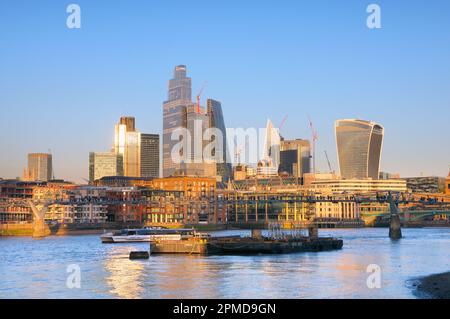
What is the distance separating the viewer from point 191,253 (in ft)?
326

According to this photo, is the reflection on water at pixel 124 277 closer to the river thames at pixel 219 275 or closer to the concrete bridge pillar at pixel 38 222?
the river thames at pixel 219 275

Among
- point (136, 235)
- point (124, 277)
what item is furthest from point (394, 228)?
point (124, 277)

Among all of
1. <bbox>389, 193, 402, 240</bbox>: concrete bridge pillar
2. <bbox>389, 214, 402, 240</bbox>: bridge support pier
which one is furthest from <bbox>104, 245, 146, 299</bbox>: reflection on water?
<bbox>389, 193, 402, 240</bbox>: concrete bridge pillar

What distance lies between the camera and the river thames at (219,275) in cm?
5419

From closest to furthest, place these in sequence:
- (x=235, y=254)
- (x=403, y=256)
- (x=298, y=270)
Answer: (x=298, y=270) < (x=403, y=256) < (x=235, y=254)

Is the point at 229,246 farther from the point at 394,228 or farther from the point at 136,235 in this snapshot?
the point at 394,228

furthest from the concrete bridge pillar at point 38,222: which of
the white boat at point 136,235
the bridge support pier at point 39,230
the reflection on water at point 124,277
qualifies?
the reflection on water at point 124,277

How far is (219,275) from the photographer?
217ft

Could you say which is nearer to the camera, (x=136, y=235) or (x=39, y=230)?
(x=136, y=235)

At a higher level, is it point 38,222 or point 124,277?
point 38,222

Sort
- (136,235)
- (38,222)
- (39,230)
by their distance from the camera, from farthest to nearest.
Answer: (38,222), (39,230), (136,235)
